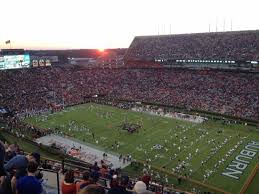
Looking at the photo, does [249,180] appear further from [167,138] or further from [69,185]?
[69,185]

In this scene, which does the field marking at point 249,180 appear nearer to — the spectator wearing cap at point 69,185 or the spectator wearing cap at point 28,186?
the spectator wearing cap at point 69,185

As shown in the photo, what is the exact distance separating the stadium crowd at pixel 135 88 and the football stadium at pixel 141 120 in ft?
0.72

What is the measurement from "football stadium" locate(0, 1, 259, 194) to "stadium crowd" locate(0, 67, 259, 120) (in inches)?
Answer: 8.6

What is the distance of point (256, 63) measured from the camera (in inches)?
2368

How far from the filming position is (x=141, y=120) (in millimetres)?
45750

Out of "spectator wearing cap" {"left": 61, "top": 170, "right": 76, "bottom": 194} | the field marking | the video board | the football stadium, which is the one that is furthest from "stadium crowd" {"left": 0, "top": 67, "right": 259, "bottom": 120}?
"spectator wearing cap" {"left": 61, "top": 170, "right": 76, "bottom": 194}

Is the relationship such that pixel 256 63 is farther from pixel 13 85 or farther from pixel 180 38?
pixel 13 85

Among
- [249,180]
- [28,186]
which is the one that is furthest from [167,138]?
[28,186]

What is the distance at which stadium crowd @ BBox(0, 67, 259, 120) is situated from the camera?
52781mm

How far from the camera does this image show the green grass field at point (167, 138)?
28594 mm

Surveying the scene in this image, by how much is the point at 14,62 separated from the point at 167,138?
165 feet

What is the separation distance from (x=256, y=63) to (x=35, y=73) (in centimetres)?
5044

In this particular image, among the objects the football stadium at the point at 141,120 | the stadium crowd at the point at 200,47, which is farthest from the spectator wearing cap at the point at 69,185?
the stadium crowd at the point at 200,47

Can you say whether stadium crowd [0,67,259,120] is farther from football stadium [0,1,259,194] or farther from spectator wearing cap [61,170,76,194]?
spectator wearing cap [61,170,76,194]
